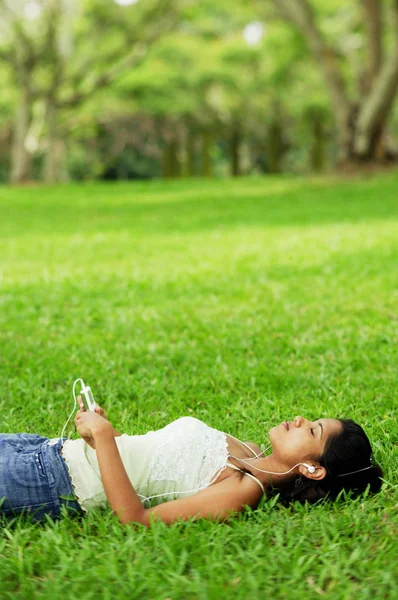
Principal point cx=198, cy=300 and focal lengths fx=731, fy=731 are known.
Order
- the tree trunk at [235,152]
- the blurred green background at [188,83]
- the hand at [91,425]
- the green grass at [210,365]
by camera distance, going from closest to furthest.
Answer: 1. the green grass at [210,365]
2. the hand at [91,425]
3. the blurred green background at [188,83]
4. the tree trunk at [235,152]

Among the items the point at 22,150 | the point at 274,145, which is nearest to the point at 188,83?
the point at 274,145

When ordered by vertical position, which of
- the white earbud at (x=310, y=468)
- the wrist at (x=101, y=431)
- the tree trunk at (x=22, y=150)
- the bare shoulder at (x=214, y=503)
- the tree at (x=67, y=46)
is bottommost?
the bare shoulder at (x=214, y=503)

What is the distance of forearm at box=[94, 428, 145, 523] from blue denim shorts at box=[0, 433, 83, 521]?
228 mm

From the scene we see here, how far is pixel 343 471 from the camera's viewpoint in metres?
2.69

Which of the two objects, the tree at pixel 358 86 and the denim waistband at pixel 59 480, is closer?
the denim waistband at pixel 59 480

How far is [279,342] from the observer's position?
4.73m

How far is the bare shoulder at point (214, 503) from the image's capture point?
8.38ft

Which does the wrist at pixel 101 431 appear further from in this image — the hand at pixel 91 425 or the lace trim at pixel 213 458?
the lace trim at pixel 213 458

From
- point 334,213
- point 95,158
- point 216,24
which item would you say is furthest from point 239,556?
point 95,158

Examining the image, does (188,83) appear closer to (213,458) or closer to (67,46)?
(67,46)

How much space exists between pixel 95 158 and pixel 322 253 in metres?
34.2

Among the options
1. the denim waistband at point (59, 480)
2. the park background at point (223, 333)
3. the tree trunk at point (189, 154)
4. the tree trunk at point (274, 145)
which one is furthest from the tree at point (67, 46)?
the denim waistband at point (59, 480)

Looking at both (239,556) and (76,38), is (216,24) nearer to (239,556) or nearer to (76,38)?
(76,38)

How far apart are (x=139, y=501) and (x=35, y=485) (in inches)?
16.6
